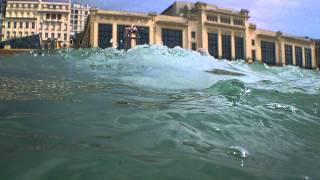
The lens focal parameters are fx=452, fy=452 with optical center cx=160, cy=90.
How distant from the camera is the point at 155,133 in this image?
5.38 metres

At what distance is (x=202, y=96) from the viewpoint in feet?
28.8

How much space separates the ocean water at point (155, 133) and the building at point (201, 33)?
64158mm

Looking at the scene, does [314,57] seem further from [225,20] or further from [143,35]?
[143,35]

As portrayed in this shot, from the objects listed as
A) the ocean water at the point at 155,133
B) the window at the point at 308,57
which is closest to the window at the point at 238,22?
the window at the point at 308,57

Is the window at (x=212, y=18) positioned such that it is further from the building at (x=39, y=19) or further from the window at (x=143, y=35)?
the building at (x=39, y=19)

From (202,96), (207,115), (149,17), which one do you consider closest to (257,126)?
(207,115)

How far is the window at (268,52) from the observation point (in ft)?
287

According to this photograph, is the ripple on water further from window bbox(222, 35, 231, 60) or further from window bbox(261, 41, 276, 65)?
window bbox(261, 41, 276, 65)

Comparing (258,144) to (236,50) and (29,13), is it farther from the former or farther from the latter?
(29,13)

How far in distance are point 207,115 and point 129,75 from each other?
6.46m

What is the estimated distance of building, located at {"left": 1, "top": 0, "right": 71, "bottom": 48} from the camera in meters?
110

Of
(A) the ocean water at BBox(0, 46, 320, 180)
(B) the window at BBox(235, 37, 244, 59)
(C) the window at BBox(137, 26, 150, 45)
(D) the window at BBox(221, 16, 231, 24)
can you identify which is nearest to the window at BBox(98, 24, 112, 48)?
(C) the window at BBox(137, 26, 150, 45)

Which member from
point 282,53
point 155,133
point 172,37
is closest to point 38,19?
point 172,37

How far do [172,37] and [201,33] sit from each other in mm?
5164
